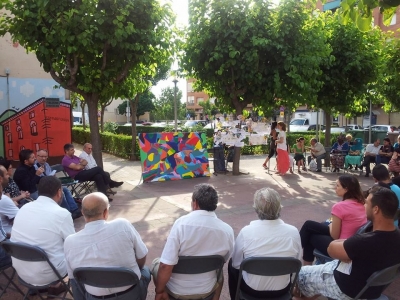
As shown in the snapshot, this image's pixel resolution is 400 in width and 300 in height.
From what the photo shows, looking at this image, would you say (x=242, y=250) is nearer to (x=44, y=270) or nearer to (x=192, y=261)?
(x=192, y=261)

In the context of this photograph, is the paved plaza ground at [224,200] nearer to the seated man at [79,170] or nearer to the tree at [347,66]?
the seated man at [79,170]

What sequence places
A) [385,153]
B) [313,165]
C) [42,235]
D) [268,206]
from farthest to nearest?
[313,165] < [385,153] < [42,235] < [268,206]

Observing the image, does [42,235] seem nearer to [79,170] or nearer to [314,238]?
[314,238]

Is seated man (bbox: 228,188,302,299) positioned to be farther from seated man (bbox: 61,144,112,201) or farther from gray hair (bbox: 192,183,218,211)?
seated man (bbox: 61,144,112,201)

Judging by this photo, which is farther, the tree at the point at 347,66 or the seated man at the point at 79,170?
the tree at the point at 347,66

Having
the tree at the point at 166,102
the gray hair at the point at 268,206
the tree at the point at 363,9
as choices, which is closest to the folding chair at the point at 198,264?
the gray hair at the point at 268,206

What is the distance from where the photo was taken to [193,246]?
9.89 feet

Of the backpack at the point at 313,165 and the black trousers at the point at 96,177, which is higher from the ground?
the black trousers at the point at 96,177

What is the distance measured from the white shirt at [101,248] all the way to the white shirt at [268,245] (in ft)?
3.05

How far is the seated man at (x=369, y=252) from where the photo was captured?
9.18 ft

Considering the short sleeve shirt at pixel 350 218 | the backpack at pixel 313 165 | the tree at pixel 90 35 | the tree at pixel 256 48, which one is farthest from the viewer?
the backpack at pixel 313 165

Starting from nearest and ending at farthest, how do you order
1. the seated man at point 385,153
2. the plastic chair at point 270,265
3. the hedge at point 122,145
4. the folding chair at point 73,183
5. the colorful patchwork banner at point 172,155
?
the plastic chair at point 270,265 < the folding chair at point 73,183 < the colorful patchwork banner at point 172,155 < the seated man at point 385,153 < the hedge at point 122,145

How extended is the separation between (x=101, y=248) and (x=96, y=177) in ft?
17.1

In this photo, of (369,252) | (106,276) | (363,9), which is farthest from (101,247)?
(363,9)
